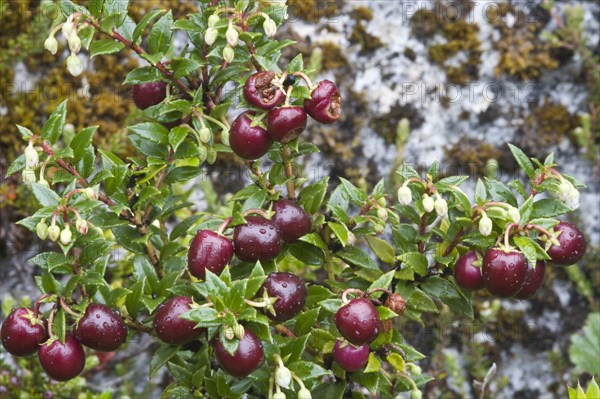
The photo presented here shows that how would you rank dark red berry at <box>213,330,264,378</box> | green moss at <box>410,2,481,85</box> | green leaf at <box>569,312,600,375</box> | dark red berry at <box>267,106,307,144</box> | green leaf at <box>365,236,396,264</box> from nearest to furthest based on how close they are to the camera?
1. dark red berry at <box>213,330,264,378</box>
2. dark red berry at <box>267,106,307,144</box>
3. green leaf at <box>365,236,396,264</box>
4. green leaf at <box>569,312,600,375</box>
5. green moss at <box>410,2,481,85</box>

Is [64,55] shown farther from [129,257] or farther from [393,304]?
[393,304]

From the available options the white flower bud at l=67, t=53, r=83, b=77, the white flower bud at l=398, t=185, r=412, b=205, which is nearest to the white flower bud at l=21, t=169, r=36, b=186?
the white flower bud at l=67, t=53, r=83, b=77

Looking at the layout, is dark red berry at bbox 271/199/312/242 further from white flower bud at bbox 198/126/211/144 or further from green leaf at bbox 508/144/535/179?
green leaf at bbox 508/144/535/179

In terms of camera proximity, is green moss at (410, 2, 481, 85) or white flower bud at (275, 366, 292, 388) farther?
green moss at (410, 2, 481, 85)

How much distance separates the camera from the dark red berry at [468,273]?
172 cm

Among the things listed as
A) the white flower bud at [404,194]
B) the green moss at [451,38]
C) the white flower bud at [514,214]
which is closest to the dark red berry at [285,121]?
the white flower bud at [404,194]

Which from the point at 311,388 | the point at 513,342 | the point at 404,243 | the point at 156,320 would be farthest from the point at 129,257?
the point at 513,342

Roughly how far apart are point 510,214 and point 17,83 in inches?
92.8

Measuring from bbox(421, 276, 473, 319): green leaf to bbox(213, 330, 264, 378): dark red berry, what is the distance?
56cm

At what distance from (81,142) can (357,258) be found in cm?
76

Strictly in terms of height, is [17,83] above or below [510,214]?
below

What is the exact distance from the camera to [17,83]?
3186 mm

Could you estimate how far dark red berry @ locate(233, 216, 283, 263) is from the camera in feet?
5.38

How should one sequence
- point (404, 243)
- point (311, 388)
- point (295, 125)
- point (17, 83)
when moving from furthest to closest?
point (17, 83), point (404, 243), point (311, 388), point (295, 125)
